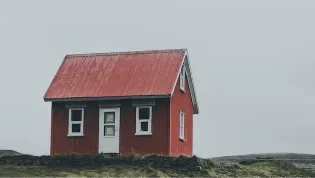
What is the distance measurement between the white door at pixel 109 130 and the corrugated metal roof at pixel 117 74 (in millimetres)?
1123

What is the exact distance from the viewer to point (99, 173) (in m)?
40.5

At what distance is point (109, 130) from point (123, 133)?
3.30 feet

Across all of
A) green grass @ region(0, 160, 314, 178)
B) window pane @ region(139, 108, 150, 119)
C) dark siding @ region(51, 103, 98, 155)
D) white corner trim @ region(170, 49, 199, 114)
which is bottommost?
green grass @ region(0, 160, 314, 178)

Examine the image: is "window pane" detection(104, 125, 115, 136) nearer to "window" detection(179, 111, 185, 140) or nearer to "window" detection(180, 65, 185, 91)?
"window" detection(179, 111, 185, 140)

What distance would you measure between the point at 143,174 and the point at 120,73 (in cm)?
884

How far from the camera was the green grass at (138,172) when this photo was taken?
131 feet

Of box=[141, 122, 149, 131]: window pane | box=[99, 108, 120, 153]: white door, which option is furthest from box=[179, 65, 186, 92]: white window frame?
box=[99, 108, 120, 153]: white door

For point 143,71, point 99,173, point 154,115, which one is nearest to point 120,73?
point 143,71

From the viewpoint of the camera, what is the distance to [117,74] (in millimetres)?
46906

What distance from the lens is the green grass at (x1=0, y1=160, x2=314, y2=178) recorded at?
131ft

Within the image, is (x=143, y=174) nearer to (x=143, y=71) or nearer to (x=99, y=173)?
(x=99, y=173)

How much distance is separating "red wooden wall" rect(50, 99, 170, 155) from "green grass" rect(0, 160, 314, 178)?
267 centimetres

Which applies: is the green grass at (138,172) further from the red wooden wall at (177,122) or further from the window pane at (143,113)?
the window pane at (143,113)

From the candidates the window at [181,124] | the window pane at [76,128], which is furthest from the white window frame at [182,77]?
the window pane at [76,128]
